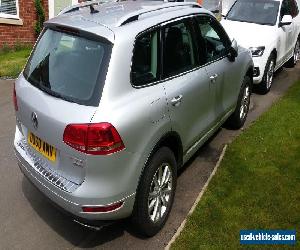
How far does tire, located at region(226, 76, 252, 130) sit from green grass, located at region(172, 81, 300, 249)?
20cm

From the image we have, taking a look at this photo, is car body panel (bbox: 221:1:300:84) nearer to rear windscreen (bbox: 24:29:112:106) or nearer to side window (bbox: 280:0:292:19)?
side window (bbox: 280:0:292:19)

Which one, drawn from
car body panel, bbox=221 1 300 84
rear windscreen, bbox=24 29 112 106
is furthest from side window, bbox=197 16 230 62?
car body panel, bbox=221 1 300 84

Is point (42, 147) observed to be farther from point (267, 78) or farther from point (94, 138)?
point (267, 78)


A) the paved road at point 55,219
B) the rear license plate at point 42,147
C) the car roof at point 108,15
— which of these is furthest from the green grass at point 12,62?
the rear license plate at point 42,147

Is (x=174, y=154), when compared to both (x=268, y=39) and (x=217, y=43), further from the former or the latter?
A: (x=268, y=39)

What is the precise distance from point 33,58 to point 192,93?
5.38 ft

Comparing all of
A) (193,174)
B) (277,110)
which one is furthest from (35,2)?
(193,174)

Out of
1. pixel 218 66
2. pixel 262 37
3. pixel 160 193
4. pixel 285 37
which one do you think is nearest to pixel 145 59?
pixel 160 193

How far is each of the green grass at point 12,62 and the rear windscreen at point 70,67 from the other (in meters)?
5.67

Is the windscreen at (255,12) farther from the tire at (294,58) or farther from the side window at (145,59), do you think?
the side window at (145,59)

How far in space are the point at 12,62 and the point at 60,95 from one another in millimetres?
7288

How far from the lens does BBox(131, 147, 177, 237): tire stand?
3502mm

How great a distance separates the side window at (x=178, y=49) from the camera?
12.6 feet

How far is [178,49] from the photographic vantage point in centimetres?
405
